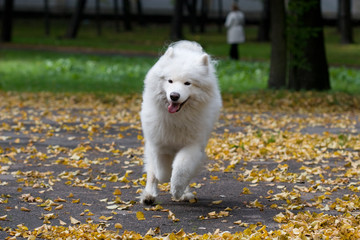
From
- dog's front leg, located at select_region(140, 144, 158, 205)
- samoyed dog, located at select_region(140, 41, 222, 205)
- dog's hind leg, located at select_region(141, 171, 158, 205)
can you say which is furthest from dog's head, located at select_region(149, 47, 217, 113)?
dog's hind leg, located at select_region(141, 171, 158, 205)

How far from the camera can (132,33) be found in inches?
1911

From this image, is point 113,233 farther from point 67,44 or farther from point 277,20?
point 67,44

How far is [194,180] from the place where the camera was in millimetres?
8492

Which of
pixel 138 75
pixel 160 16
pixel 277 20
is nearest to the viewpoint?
pixel 277 20

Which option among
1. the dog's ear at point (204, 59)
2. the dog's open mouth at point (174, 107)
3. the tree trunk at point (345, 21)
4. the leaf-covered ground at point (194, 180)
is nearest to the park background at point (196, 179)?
the leaf-covered ground at point (194, 180)

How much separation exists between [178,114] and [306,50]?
11.4 meters

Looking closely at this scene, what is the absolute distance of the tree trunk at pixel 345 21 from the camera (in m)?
35.3

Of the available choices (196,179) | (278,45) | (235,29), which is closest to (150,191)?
(196,179)

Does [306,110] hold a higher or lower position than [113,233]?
lower

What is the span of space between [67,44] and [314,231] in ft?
104

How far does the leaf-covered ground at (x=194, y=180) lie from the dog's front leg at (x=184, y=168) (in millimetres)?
260

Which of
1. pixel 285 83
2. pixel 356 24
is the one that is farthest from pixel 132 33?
pixel 285 83

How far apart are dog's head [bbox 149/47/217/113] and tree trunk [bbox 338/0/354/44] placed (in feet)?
96.1

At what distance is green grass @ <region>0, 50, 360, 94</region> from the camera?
1934 cm
